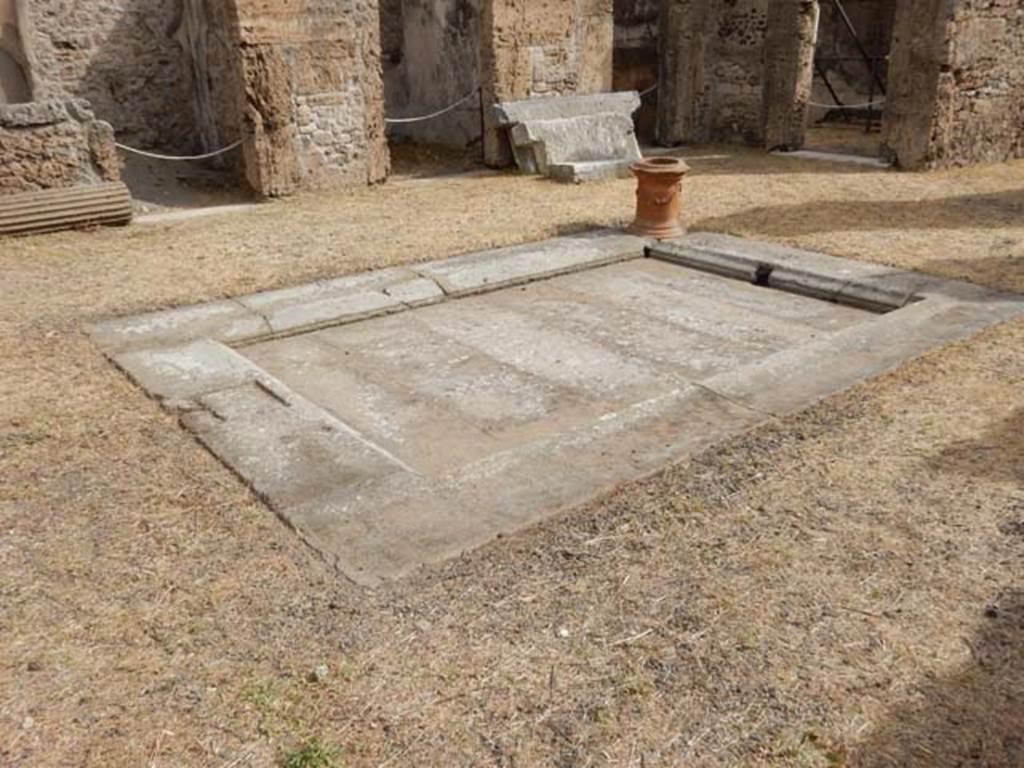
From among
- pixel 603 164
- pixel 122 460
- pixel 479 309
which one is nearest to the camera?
pixel 122 460

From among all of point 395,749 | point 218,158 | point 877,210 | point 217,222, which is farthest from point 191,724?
point 218,158

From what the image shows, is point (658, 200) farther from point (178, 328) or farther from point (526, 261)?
point (178, 328)

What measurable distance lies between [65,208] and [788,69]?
30.9 feet

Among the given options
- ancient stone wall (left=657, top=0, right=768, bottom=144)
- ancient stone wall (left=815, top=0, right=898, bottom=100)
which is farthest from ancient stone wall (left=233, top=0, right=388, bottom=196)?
ancient stone wall (left=815, top=0, right=898, bottom=100)

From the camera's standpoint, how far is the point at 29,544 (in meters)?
3.25

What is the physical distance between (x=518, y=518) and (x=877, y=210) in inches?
265

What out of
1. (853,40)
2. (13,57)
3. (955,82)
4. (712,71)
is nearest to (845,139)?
(712,71)

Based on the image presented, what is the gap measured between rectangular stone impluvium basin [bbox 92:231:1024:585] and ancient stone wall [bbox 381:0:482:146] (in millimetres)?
5771

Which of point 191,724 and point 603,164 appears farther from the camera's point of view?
point 603,164

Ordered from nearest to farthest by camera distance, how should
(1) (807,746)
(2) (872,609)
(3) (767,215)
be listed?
(1) (807,746) → (2) (872,609) → (3) (767,215)

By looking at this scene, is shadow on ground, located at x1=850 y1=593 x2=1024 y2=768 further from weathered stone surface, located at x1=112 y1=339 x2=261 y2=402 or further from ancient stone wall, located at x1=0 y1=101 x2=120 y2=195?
ancient stone wall, located at x1=0 y1=101 x2=120 y2=195

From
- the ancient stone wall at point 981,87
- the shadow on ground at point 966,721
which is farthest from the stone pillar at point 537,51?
the shadow on ground at point 966,721

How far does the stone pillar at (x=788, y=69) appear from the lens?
40.4ft

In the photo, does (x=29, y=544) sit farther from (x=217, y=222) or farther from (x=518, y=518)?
(x=217, y=222)
